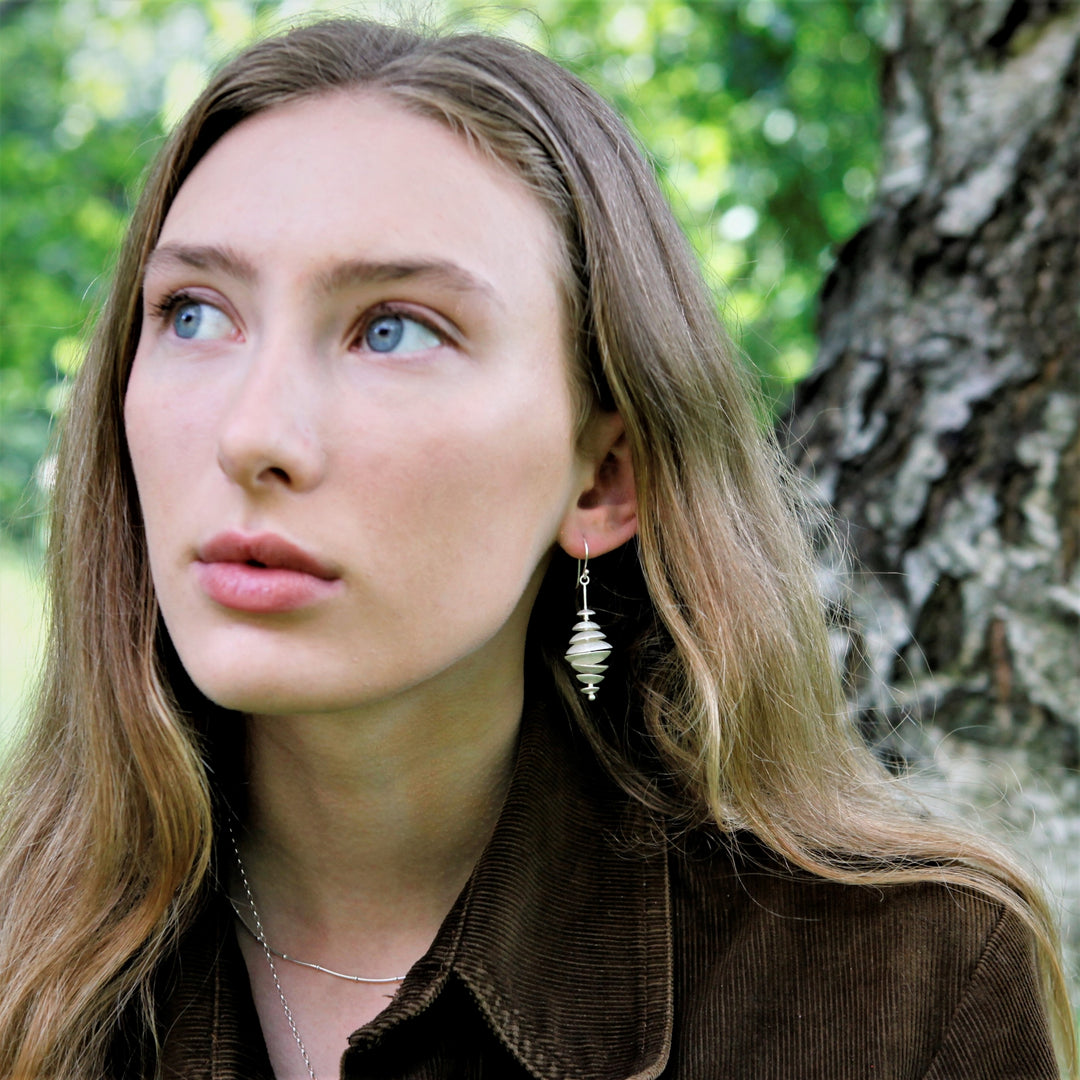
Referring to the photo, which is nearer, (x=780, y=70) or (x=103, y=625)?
(x=103, y=625)

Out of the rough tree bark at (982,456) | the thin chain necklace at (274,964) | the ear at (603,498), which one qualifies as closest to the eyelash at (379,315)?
the ear at (603,498)

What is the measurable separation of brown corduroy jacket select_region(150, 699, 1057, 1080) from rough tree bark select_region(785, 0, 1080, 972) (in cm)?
71

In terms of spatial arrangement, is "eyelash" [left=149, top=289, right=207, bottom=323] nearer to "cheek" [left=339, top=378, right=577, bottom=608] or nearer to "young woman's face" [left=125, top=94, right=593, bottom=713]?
Answer: "young woman's face" [left=125, top=94, right=593, bottom=713]

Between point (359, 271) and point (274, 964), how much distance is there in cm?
124

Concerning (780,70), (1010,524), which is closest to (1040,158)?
(1010,524)

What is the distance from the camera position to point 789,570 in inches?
94.3

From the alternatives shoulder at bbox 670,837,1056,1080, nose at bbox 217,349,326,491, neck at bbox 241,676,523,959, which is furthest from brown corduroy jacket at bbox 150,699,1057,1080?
nose at bbox 217,349,326,491

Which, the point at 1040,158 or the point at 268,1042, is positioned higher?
the point at 1040,158

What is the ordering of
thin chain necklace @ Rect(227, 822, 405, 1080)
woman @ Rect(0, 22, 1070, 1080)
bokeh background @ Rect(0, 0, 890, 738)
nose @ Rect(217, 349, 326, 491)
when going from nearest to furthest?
nose @ Rect(217, 349, 326, 491) < woman @ Rect(0, 22, 1070, 1080) < thin chain necklace @ Rect(227, 822, 405, 1080) < bokeh background @ Rect(0, 0, 890, 738)

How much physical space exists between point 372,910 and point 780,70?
5330 millimetres

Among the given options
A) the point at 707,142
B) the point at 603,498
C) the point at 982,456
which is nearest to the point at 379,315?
the point at 603,498

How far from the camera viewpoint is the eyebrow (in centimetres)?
191

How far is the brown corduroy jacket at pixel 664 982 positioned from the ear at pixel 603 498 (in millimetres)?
407

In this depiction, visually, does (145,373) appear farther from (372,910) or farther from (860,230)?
(860,230)
